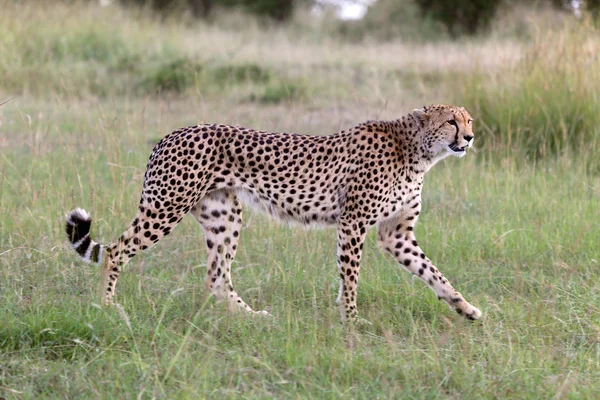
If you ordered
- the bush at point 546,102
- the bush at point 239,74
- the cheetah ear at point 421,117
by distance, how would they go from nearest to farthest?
the cheetah ear at point 421,117 < the bush at point 546,102 < the bush at point 239,74

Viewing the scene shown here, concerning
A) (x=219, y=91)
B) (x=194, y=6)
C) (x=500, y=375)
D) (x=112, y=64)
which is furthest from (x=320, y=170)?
(x=194, y=6)

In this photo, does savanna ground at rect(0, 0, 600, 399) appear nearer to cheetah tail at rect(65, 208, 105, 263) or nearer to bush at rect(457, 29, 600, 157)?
bush at rect(457, 29, 600, 157)

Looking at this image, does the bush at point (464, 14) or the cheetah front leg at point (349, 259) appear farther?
the bush at point (464, 14)

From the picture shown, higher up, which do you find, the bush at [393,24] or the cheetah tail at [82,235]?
the cheetah tail at [82,235]

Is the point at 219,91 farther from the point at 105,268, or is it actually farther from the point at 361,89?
the point at 105,268

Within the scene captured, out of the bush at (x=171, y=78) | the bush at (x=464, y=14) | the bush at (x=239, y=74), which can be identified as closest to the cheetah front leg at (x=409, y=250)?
the bush at (x=171, y=78)

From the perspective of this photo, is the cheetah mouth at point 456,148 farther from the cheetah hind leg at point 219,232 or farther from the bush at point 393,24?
the bush at point 393,24

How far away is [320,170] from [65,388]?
1.48 m

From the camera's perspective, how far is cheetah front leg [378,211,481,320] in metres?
3.73

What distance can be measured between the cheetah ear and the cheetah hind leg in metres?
0.86

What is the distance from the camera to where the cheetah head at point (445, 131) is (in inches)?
146

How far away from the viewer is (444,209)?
→ 520 cm

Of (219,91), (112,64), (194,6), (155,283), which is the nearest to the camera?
(155,283)

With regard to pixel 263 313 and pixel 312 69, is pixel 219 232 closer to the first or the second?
pixel 263 313
